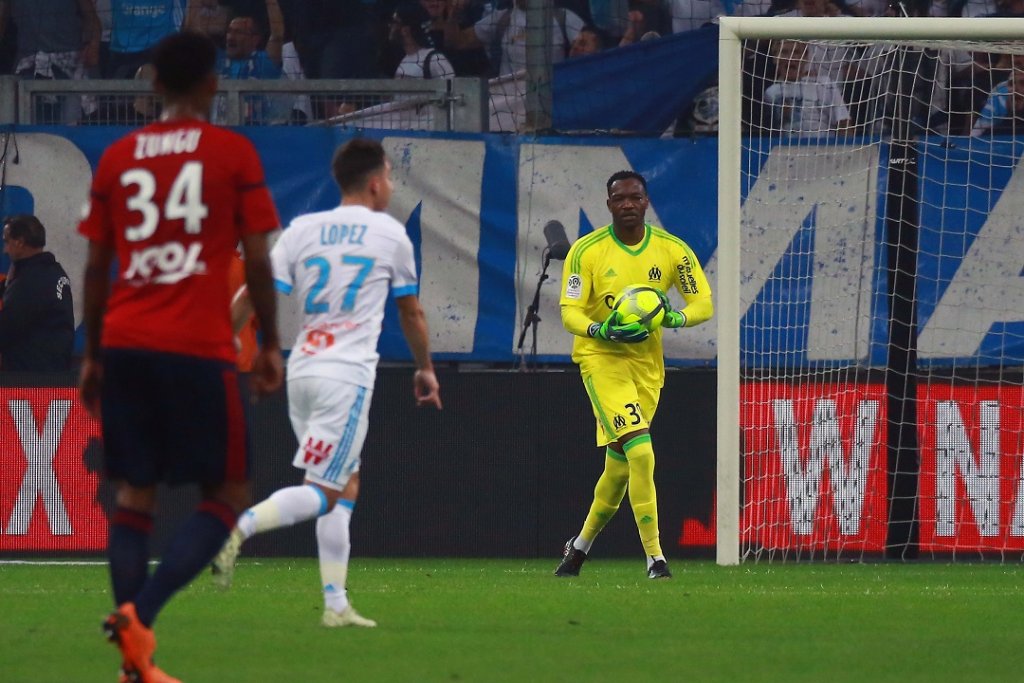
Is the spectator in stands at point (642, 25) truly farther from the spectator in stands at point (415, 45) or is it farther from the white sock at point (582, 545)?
the white sock at point (582, 545)

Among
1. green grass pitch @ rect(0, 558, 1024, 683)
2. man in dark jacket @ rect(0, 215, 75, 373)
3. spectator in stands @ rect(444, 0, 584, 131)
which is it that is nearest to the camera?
green grass pitch @ rect(0, 558, 1024, 683)

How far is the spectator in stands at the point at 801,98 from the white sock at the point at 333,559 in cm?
623

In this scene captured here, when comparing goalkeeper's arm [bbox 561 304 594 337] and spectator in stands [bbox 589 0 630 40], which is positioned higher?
spectator in stands [bbox 589 0 630 40]

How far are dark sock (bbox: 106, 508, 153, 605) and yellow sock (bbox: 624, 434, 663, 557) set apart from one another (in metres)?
4.68

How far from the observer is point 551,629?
23.5ft

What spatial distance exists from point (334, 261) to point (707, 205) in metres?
6.01

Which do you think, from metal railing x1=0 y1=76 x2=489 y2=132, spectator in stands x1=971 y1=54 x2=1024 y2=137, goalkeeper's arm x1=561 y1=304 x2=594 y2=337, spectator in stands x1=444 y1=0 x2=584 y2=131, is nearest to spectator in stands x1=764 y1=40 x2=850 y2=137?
spectator in stands x1=971 y1=54 x2=1024 y2=137

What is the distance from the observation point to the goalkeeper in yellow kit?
9.97 m

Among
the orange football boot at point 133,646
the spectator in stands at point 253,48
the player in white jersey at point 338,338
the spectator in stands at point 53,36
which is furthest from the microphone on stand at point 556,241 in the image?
the orange football boot at point 133,646

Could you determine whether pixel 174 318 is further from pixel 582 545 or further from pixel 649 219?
pixel 649 219

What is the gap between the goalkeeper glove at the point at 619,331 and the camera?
9.94 meters

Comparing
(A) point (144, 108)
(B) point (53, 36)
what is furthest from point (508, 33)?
(B) point (53, 36)

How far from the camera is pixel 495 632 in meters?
7.06

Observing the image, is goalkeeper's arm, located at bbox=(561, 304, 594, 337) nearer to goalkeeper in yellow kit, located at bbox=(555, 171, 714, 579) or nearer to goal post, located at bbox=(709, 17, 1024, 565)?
goalkeeper in yellow kit, located at bbox=(555, 171, 714, 579)
